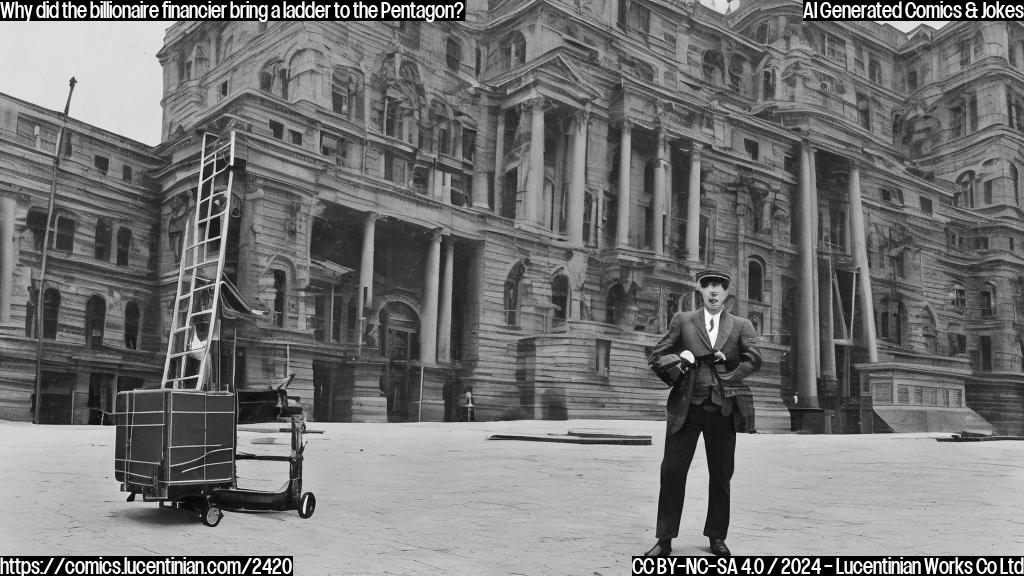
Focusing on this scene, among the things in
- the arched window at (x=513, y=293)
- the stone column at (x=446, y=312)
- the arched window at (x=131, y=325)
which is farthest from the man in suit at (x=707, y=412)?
the arched window at (x=513, y=293)

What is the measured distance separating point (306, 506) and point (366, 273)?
18158 millimetres

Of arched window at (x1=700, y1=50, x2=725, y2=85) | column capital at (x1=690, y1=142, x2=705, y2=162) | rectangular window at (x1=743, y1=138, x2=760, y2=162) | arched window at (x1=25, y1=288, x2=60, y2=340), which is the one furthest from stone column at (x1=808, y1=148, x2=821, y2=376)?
arched window at (x1=25, y1=288, x2=60, y2=340)

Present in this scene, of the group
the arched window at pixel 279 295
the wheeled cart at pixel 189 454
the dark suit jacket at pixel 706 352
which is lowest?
the wheeled cart at pixel 189 454

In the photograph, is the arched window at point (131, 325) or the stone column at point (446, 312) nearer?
the arched window at point (131, 325)

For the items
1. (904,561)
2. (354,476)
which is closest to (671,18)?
(354,476)

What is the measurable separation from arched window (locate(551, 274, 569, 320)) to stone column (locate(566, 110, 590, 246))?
142 centimetres

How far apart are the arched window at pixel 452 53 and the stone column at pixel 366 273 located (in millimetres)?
7255

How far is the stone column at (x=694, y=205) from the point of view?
113ft

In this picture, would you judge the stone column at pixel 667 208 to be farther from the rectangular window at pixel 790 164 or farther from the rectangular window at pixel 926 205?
the rectangular window at pixel 926 205

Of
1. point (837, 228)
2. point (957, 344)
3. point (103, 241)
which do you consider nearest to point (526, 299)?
point (103, 241)

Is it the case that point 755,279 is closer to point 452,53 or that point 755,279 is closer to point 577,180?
point 577,180

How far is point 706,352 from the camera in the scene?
524cm

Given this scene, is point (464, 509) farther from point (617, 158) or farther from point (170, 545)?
point (617, 158)

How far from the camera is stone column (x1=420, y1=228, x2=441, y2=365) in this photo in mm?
26094
